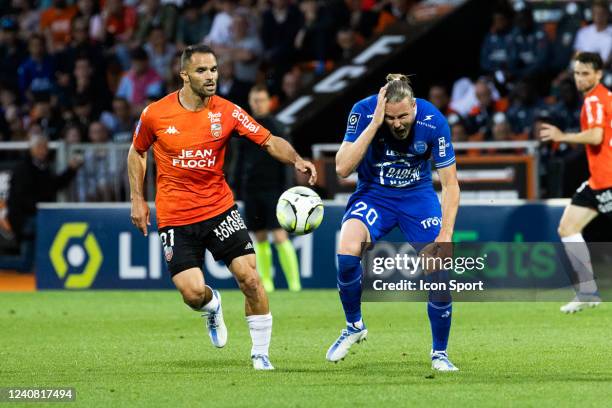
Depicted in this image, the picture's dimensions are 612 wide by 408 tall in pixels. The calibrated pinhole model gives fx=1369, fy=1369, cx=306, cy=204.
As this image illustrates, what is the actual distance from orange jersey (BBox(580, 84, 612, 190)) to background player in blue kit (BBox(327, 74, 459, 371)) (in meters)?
4.19

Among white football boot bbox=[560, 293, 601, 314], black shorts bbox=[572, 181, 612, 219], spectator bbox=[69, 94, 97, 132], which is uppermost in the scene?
black shorts bbox=[572, 181, 612, 219]

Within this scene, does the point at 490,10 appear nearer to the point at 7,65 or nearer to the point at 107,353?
the point at 7,65

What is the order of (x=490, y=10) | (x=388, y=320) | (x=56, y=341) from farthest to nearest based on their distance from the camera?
(x=490, y=10)
(x=388, y=320)
(x=56, y=341)

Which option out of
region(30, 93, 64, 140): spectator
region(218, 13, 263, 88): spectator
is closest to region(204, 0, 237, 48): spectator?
region(218, 13, 263, 88): spectator

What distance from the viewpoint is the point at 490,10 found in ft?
71.9

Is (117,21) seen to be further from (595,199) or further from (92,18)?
(595,199)

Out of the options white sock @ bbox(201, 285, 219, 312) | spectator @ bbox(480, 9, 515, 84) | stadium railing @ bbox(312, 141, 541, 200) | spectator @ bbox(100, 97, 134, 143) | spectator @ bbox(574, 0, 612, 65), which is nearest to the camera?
white sock @ bbox(201, 285, 219, 312)

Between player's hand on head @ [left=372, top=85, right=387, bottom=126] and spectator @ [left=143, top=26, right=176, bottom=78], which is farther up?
player's hand on head @ [left=372, top=85, right=387, bottom=126]

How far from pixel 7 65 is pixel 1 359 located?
1516 centimetres

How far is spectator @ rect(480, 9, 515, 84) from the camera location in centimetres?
2006

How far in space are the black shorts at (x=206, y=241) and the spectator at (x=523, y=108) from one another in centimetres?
972

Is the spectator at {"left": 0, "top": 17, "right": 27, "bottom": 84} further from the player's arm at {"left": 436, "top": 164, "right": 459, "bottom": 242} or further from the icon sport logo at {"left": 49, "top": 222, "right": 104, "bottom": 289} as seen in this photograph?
the player's arm at {"left": 436, "top": 164, "right": 459, "bottom": 242}

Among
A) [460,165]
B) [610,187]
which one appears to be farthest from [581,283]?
[460,165]

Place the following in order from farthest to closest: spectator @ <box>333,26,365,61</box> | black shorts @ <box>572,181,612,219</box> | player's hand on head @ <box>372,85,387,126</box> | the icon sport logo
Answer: spectator @ <box>333,26,365,61</box> < the icon sport logo < black shorts @ <box>572,181,612,219</box> < player's hand on head @ <box>372,85,387,126</box>
